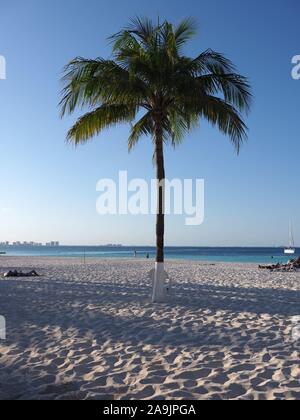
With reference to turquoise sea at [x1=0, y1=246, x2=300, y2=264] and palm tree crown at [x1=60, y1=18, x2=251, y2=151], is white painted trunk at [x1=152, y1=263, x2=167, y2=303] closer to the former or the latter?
palm tree crown at [x1=60, y1=18, x2=251, y2=151]

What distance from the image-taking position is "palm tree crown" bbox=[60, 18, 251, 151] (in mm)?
9883

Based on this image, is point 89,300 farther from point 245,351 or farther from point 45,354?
point 245,351

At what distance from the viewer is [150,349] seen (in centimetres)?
592

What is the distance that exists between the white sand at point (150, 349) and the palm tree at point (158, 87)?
2.09m

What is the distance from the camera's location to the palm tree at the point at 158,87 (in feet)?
32.4

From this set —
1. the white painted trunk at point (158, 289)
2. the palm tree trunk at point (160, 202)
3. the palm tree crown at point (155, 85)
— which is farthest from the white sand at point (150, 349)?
the palm tree crown at point (155, 85)

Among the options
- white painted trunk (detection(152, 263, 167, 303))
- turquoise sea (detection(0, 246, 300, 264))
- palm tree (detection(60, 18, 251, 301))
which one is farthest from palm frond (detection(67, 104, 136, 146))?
turquoise sea (detection(0, 246, 300, 264))

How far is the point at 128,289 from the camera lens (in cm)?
1302

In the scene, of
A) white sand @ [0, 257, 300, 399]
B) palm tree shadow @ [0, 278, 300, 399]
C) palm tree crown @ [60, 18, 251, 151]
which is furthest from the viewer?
Result: palm tree crown @ [60, 18, 251, 151]

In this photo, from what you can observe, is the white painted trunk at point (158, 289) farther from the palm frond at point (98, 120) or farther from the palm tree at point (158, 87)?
the palm frond at point (98, 120)

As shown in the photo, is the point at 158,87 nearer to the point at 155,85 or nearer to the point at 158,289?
the point at 155,85
